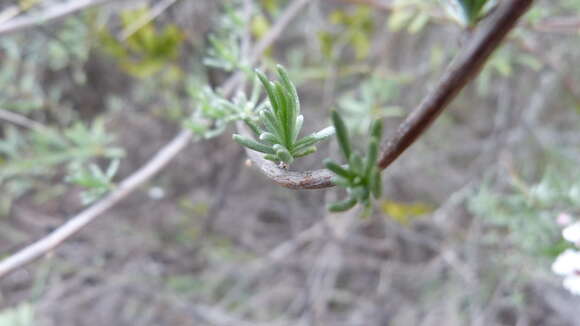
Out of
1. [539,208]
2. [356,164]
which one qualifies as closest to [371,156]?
[356,164]

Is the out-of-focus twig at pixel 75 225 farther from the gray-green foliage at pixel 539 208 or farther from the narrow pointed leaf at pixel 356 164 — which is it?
the gray-green foliage at pixel 539 208

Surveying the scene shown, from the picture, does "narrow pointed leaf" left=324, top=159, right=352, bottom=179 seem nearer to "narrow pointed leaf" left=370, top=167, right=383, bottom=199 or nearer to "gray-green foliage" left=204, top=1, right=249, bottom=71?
"narrow pointed leaf" left=370, top=167, right=383, bottom=199

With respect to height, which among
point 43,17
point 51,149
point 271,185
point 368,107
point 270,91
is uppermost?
point 43,17

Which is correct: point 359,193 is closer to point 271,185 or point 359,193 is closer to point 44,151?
point 44,151

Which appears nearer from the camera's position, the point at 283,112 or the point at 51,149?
the point at 283,112

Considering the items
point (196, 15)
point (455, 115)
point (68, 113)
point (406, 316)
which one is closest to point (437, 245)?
point (406, 316)

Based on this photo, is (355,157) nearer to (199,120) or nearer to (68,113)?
(199,120)

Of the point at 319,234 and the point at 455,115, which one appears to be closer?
the point at 319,234
